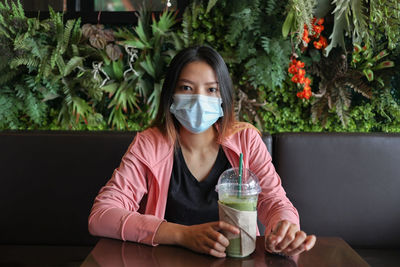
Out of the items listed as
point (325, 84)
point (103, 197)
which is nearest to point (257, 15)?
point (325, 84)

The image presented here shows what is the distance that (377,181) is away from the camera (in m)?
1.96

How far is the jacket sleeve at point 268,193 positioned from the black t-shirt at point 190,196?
0.12 m

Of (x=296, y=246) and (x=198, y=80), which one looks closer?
(x=296, y=246)

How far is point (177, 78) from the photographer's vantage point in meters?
1.54

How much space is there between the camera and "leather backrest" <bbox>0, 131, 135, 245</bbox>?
201cm

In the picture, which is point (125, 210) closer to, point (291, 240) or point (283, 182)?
point (291, 240)

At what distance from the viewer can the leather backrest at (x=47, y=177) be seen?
201cm

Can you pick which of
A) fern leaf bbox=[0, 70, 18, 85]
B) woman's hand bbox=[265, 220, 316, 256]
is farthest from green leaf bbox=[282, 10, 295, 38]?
fern leaf bbox=[0, 70, 18, 85]

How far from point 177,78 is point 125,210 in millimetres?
579

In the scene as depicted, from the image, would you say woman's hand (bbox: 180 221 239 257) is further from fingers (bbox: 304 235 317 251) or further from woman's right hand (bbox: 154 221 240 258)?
fingers (bbox: 304 235 317 251)

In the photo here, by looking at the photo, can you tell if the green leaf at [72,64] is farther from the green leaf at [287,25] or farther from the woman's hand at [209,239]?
the woman's hand at [209,239]

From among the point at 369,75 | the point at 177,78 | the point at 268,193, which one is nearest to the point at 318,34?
the point at 369,75

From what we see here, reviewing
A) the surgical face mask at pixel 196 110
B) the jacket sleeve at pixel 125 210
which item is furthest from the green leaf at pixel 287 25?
the jacket sleeve at pixel 125 210

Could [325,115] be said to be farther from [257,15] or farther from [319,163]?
[257,15]
